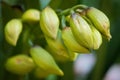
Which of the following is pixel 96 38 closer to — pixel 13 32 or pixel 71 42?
pixel 71 42

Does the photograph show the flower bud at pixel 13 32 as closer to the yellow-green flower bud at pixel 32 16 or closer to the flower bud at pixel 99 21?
the yellow-green flower bud at pixel 32 16

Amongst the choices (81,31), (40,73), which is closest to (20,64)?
(40,73)

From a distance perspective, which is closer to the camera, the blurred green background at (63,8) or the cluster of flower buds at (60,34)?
the cluster of flower buds at (60,34)

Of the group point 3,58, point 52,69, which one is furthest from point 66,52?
point 3,58

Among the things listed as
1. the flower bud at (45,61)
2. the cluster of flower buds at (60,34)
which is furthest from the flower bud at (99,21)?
the flower bud at (45,61)

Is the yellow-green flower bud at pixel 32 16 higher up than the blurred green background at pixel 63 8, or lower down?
higher up

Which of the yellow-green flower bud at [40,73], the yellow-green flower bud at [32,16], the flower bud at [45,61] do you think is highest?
the yellow-green flower bud at [32,16]

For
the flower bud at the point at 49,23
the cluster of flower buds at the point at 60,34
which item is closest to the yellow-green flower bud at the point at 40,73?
the cluster of flower buds at the point at 60,34
